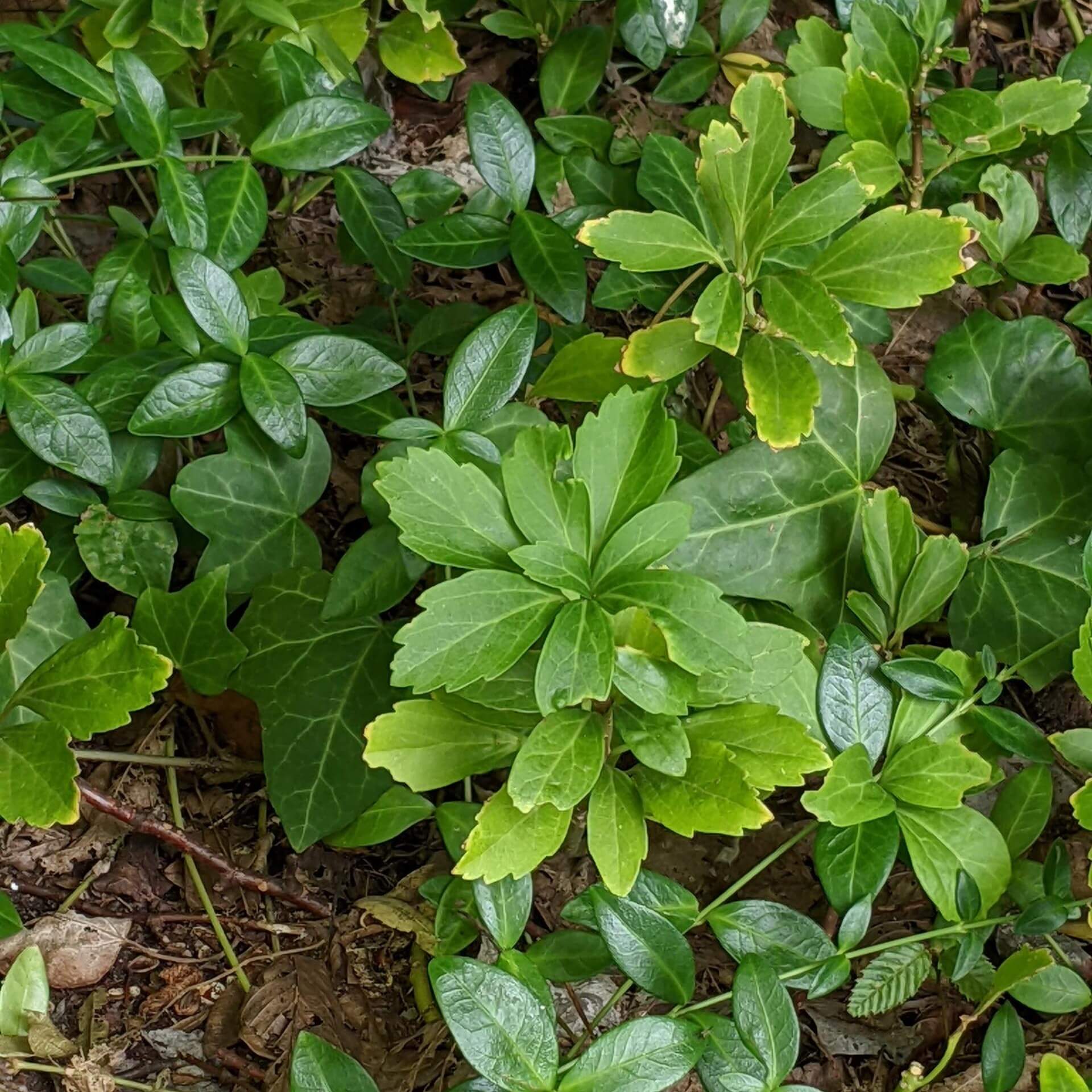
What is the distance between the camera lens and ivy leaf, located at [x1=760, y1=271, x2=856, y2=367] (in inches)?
47.2

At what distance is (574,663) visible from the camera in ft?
3.37

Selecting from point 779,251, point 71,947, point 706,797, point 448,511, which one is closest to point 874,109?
point 779,251

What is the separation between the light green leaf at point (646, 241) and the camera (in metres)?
1.23

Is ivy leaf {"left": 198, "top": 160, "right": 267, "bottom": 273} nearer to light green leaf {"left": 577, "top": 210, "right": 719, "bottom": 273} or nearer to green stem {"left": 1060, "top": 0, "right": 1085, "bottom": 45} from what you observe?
light green leaf {"left": 577, "top": 210, "right": 719, "bottom": 273}

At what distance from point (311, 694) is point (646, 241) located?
0.73 m

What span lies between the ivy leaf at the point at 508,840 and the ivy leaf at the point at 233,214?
0.87 m

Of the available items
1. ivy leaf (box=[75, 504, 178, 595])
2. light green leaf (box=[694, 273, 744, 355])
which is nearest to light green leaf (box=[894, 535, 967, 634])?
light green leaf (box=[694, 273, 744, 355])

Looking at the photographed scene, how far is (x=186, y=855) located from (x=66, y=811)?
0.37 meters

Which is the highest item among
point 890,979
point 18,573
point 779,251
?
point 779,251

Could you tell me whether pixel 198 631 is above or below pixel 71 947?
above

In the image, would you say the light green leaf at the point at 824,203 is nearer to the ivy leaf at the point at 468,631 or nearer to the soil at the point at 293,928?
the soil at the point at 293,928

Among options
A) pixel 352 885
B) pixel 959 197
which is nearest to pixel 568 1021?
pixel 352 885

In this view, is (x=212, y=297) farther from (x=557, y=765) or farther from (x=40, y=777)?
(x=557, y=765)

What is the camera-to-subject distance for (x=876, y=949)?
1243 mm
